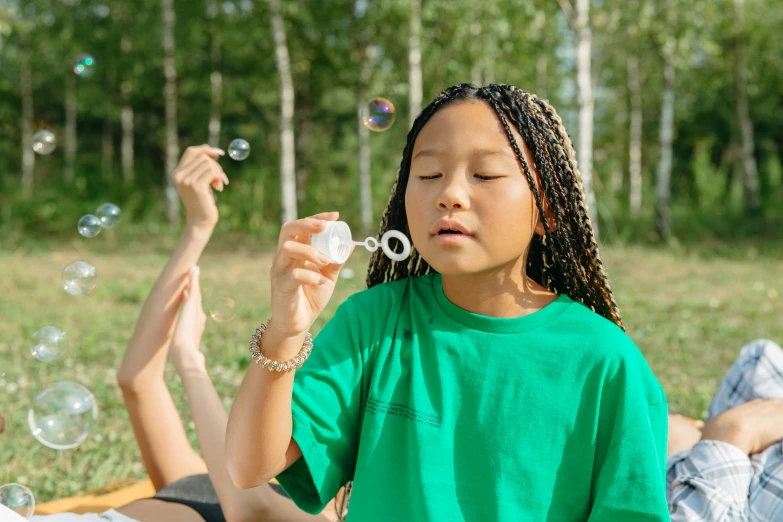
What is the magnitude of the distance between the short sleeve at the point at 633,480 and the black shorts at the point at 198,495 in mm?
1110

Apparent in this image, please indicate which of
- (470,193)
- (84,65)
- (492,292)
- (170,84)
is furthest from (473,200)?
(170,84)

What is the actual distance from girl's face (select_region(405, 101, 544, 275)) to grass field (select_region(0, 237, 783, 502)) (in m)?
2.25

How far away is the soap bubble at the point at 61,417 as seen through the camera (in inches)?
87.7

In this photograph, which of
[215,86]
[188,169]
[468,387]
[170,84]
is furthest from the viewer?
[215,86]

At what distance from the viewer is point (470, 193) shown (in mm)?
1388

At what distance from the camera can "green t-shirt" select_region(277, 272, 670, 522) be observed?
1386 mm

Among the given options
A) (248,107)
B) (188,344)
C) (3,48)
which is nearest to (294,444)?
(188,344)

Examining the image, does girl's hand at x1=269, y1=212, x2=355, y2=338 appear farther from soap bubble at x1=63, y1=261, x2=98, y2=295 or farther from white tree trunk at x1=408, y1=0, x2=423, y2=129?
white tree trunk at x1=408, y1=0, x2=423, y2=129

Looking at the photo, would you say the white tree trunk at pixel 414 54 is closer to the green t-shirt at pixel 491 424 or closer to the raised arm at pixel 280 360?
the green t-shirt at pixel 491 424

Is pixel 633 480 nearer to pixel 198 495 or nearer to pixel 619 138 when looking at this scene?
pixel 198 495

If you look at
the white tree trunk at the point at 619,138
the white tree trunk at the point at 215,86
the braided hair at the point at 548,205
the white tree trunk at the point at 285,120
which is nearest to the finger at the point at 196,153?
the braided hair at the point at 548,205

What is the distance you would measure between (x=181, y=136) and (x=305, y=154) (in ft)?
15.0

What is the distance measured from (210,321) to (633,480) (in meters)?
5.14

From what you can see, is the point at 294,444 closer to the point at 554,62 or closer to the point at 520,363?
the point at 520,363
